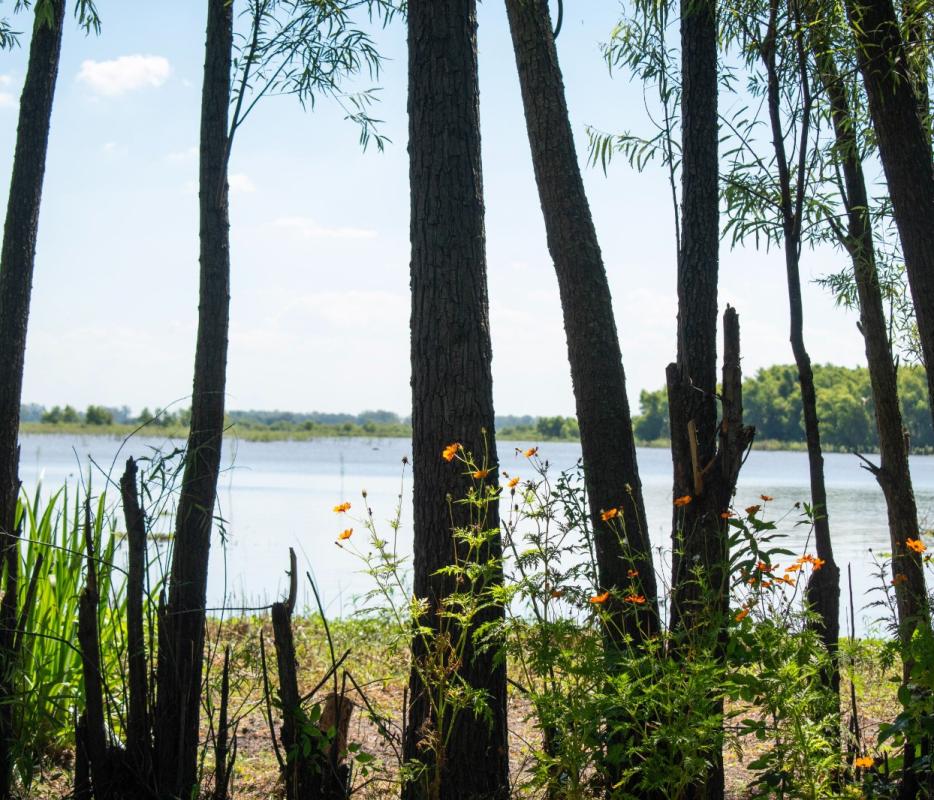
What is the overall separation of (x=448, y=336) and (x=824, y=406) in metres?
26.7

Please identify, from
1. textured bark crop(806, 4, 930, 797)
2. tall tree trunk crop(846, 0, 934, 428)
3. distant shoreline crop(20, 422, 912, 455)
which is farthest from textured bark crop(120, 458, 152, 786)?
distant shoreline crop(20, 422, 912, 455)

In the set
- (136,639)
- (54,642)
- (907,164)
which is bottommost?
(54,642)

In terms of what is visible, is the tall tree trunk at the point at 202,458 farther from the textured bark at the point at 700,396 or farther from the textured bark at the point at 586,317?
the textured bark at the point at 700,396

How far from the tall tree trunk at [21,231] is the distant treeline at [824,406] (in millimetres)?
21099

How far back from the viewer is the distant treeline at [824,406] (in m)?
25.3

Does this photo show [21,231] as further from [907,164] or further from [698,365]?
[907,164]

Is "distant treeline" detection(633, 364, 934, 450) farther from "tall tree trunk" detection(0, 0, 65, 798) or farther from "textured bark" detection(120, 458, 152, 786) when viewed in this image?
"textured bark" detection(120, 458, 152, 786)

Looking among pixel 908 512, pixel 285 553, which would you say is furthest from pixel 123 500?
pixel 285 553

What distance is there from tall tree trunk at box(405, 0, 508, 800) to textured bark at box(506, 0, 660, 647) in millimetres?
438

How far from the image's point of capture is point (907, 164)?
11.5 ft

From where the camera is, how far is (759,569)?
2.68 m

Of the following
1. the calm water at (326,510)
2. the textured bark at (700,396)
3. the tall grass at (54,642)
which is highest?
the textured bark at (700,396)

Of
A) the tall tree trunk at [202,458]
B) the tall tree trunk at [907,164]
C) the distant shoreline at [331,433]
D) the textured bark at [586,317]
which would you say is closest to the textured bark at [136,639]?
the tall tree trunk at [202,458]

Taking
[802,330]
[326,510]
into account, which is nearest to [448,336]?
[802,330]
